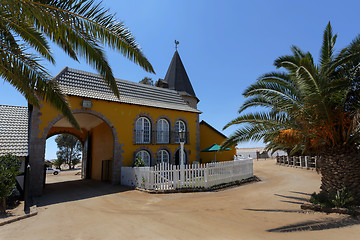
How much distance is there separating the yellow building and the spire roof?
466 cm

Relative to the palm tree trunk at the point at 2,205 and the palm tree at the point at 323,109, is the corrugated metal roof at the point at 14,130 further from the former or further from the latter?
the palm tree at the point at 323,109

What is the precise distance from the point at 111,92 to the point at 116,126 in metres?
2.46

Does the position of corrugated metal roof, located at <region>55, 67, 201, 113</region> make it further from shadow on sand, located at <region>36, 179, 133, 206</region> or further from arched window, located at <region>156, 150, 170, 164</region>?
shadow on sand, located at <region>36, 179, 133, 206</region>

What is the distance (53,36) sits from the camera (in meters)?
5.00

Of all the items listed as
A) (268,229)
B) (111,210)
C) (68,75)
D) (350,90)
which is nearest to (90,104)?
(68,75)

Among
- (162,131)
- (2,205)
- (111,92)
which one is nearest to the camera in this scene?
(2,205)

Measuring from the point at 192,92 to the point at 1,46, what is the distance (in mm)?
20254

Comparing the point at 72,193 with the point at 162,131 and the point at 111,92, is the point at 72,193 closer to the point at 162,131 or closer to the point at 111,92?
the point at 111,92

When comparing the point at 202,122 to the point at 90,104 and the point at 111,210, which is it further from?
the point at 111,210

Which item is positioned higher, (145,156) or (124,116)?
(124,116)

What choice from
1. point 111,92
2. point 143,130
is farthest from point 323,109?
point 111,92

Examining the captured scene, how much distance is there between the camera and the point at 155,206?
7.58m

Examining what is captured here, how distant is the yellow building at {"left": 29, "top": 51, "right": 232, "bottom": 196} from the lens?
11257 millimetres

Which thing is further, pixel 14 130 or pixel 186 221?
pixel 14 130
